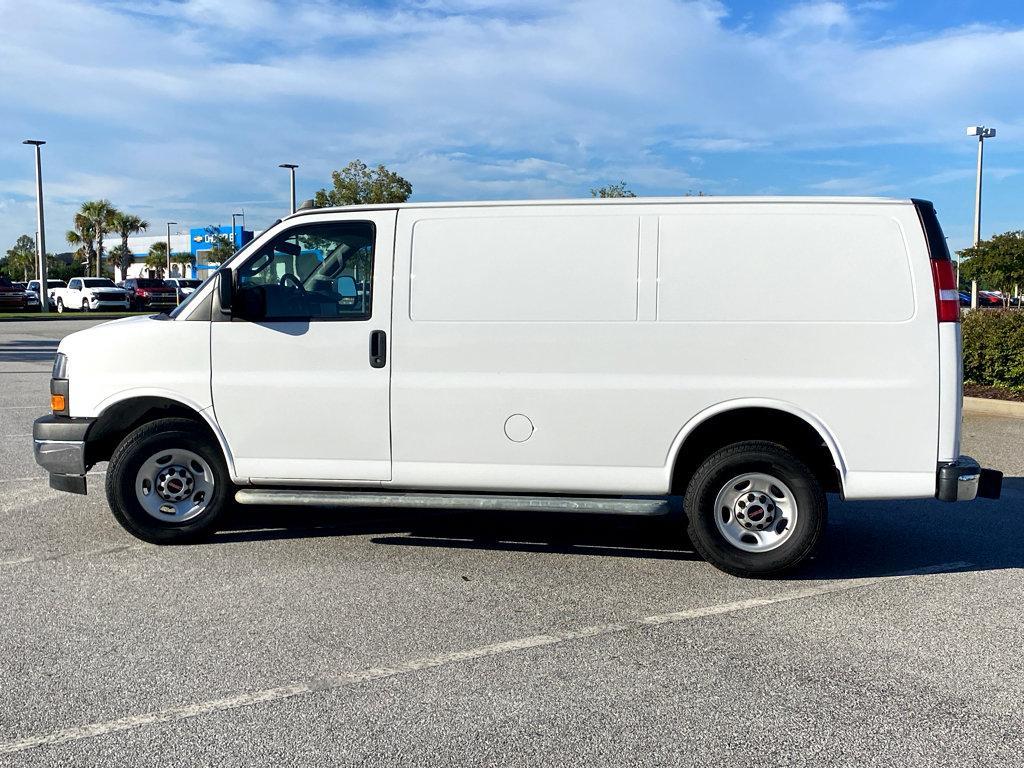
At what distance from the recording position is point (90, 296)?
43344 millimetres

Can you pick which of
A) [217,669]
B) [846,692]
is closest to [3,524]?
[217,669]

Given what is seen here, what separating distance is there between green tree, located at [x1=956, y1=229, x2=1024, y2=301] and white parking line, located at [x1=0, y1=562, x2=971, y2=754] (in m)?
30.6

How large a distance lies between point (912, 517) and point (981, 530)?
509 millimetres

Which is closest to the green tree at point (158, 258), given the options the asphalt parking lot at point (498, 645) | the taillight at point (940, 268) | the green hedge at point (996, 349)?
the green hedge at point (996, 349)

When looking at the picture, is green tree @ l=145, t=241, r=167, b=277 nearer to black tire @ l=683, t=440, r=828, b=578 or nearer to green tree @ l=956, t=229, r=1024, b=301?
green tree @ l=956, t=229, r=1024, b=301

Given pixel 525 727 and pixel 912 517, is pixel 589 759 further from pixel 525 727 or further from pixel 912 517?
pixel 912 517

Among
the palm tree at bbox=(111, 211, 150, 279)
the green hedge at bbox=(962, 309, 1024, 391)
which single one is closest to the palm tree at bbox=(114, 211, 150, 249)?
the palm tree at bbox=(111, 211, 150, 279)

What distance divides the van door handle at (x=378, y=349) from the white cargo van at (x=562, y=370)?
0.04 feet

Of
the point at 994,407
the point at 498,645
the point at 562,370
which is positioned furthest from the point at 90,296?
the point at 498,645

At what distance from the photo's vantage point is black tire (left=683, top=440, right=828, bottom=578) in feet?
18.3

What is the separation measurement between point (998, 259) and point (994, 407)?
77.0ft

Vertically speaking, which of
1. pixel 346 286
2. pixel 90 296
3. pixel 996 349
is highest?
pixel 90 296

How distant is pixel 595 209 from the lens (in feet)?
18.7

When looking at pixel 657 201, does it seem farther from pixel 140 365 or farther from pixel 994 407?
pixel 994 407
